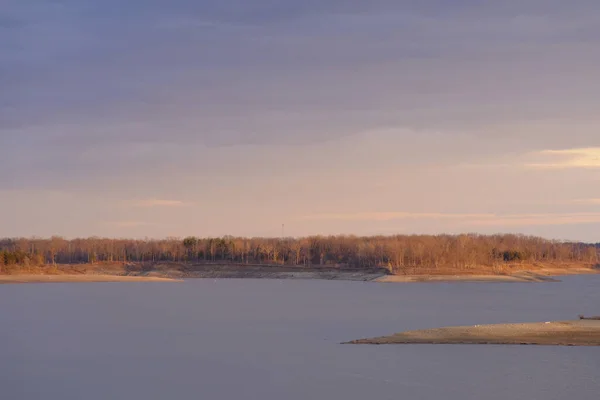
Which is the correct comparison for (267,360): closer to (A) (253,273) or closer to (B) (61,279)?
(B) (61,279)

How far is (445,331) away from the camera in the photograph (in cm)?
4312

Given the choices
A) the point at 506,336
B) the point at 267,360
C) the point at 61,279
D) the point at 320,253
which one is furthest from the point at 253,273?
the point at 267,360

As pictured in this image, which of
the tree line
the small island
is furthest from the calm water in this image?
the tree line

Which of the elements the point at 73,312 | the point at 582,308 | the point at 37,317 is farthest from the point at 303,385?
the point at 582,308

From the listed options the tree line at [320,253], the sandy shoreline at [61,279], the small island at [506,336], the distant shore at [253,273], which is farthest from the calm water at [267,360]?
the tree line at [320,253]

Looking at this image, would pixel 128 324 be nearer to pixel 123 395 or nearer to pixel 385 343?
pixel 385 343

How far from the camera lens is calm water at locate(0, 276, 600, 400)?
28.8 meters

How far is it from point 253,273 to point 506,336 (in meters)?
119

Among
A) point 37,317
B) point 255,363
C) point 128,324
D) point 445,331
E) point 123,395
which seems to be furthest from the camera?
point 37,317

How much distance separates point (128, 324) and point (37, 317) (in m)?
9.32

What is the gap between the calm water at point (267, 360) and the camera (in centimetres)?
2878

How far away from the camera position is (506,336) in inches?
1634

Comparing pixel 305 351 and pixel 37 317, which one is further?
pixel 37 317

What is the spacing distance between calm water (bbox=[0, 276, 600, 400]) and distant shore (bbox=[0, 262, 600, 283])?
74.5m
